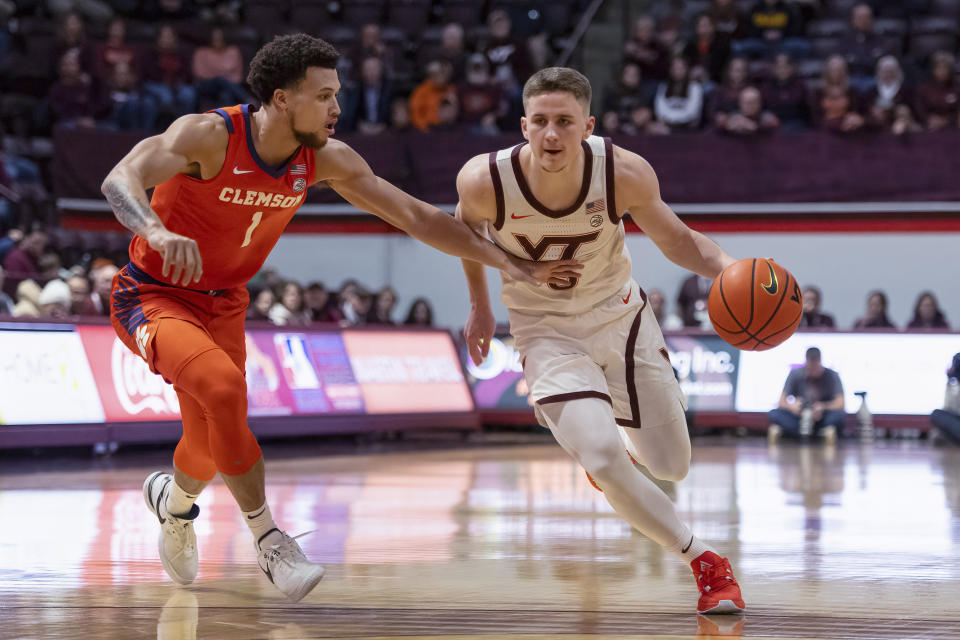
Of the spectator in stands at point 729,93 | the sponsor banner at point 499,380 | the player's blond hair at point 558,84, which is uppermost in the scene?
the spectator in stands at point 729,93

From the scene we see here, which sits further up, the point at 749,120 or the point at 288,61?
the point at 749,120

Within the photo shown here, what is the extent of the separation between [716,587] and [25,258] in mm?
9983

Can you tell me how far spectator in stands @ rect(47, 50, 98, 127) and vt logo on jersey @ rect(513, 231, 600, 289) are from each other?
1230cm

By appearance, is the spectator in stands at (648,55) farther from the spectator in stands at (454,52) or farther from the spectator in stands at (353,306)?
the spectator in stands at (353,306)

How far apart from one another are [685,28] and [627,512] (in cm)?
1383

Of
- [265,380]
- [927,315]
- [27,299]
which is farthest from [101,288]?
[927,315]

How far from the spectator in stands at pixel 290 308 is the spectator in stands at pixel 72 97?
13.2ft

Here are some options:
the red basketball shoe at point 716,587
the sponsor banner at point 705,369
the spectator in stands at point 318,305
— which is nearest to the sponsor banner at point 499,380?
the sponsor banner at point 705,369

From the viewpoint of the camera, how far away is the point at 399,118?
52.7 ft

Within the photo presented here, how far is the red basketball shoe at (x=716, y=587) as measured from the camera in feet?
13.7

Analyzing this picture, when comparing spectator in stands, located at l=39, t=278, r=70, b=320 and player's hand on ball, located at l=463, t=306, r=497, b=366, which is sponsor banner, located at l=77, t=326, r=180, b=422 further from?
player's hand on ball, located at l=463, t=306, r=497, b=366

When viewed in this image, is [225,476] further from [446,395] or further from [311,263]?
[311,263]

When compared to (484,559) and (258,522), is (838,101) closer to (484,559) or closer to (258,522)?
(484,559)

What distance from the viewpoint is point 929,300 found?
14.2 meters
